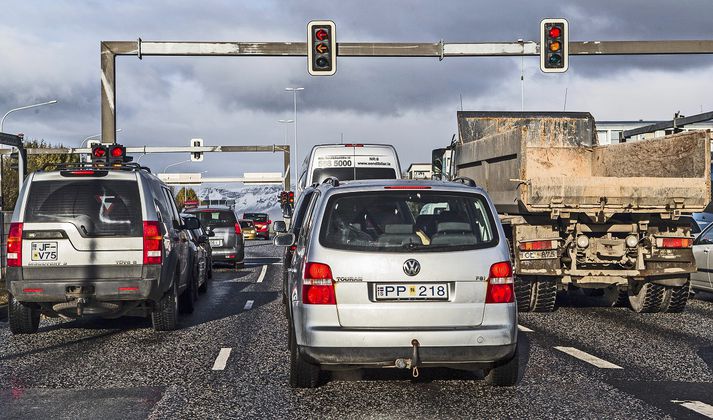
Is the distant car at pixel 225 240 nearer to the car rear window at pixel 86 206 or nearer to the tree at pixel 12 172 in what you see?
the car rear window at pixel 86 206

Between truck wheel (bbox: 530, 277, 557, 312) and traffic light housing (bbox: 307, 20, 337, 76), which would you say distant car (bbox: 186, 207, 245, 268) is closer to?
traffic light housing (bbox: 307, 20, 337, 76)

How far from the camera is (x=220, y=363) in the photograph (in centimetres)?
854

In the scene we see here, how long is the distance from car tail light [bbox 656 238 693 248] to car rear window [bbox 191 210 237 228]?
13215mm

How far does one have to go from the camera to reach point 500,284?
21.7 feet

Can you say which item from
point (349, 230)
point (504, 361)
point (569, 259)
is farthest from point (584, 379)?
point (569, 259)

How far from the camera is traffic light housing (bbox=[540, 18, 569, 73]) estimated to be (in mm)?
18500

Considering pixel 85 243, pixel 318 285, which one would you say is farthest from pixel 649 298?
pixel 85 243

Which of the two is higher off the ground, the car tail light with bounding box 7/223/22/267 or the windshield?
the windshield

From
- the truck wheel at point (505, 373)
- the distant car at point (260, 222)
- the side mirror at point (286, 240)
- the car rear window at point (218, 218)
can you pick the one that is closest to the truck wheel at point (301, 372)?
the truck wheel at point (505, 373)

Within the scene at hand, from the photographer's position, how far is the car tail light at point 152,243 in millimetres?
10039

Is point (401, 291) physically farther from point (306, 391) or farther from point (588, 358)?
point (588, 358)

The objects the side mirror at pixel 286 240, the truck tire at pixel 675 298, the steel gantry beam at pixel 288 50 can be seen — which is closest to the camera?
the side mirror at pixel 286 240

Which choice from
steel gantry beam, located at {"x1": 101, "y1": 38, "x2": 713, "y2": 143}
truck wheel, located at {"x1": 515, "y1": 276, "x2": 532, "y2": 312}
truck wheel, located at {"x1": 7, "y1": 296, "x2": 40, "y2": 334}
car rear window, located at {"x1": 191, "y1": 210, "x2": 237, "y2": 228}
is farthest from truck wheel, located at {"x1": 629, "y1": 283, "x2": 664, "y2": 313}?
car rear window, located at {"x1": 191, "y1": 210, "x2": 237, "y2": 228}

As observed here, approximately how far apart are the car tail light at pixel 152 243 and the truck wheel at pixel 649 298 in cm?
672
